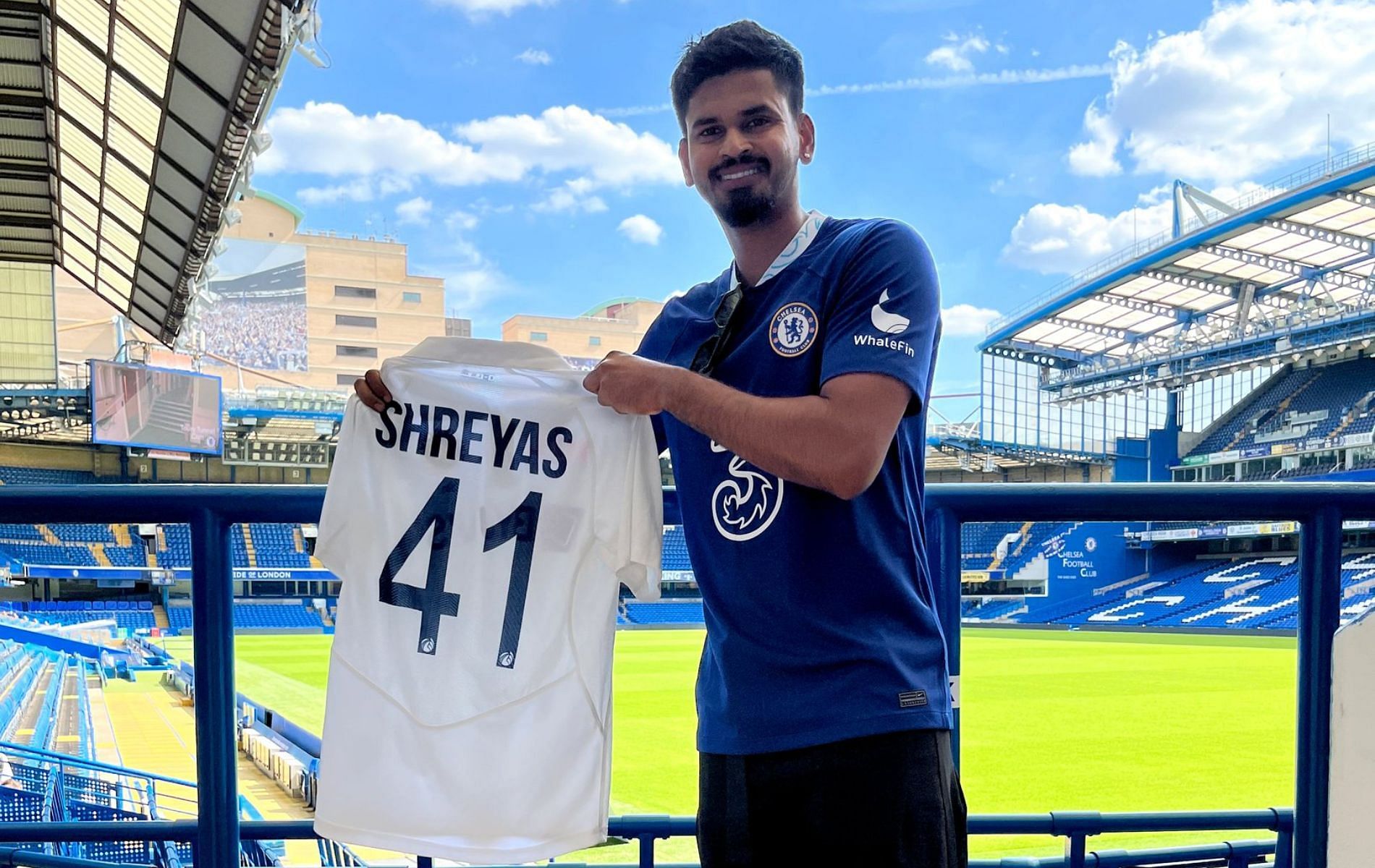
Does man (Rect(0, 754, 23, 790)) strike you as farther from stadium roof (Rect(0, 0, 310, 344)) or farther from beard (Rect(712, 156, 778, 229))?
beard (Rect(712, 156, 778, 229))

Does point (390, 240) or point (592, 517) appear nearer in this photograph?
point (592, 517)

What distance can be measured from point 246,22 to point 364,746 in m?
5.42

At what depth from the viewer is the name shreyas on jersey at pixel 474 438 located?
1408 millimetres

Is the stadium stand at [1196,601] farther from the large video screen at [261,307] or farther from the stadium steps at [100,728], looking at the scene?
the large video screen at [261,307]

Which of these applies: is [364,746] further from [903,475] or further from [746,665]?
[903,475]

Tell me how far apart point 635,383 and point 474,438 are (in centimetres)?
33

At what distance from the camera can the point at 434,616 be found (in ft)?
4.49

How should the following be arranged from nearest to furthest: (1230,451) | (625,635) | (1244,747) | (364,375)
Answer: (364,375) → (1244,747) → (625,635) → (1230,451)

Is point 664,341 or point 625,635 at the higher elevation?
point 664,341

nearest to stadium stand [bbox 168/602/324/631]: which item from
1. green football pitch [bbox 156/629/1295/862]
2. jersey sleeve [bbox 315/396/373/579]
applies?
green football pitch [bbox 156/629/1295/862]

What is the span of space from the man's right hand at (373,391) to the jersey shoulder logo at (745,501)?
1.67ft

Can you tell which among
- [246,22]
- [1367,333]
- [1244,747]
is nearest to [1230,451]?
[1367,333]

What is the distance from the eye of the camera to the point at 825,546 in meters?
1.14

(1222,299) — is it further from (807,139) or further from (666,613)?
(807,139)
